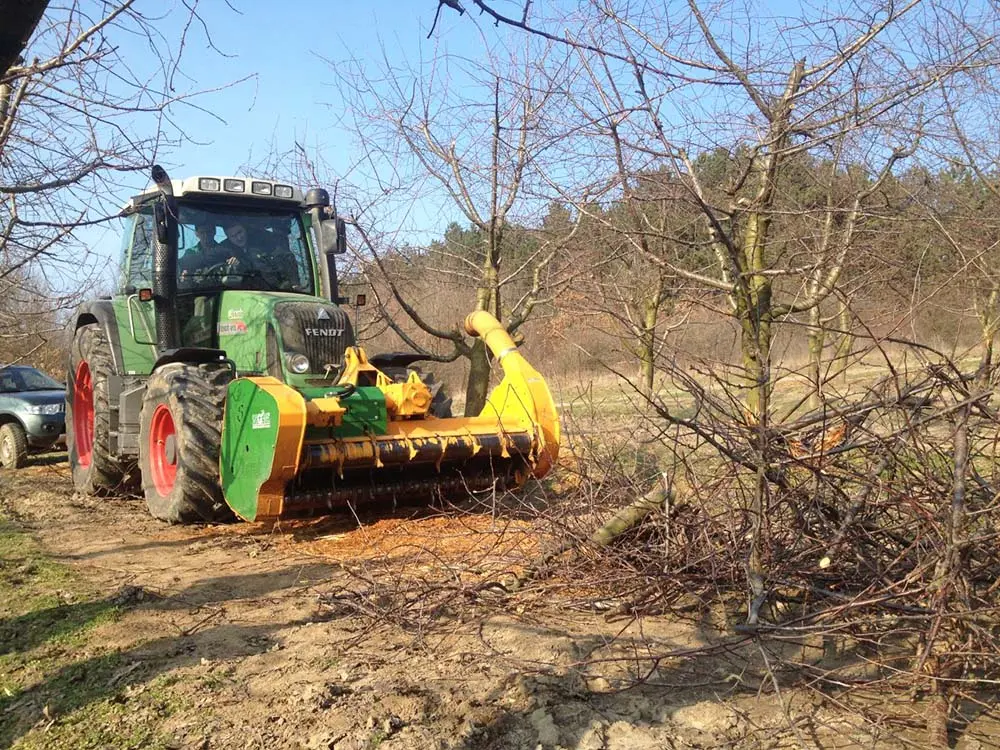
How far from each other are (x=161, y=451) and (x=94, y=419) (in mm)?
1792

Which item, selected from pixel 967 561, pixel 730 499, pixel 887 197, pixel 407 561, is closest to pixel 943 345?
pixel 887 197

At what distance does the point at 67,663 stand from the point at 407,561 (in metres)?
1.89

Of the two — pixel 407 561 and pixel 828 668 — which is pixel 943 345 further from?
pixel 407 561

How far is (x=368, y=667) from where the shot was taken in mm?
4078

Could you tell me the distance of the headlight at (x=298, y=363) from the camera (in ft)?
24.3

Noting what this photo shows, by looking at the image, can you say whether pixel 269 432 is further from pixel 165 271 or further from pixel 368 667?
pixel 368 667

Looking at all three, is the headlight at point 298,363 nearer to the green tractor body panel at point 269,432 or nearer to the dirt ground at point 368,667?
the green tractor body panel at point 269,432

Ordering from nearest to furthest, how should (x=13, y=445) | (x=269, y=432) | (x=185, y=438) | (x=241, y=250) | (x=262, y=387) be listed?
(x=269, y=432), (x=262, y=387), (x=185, y=438), (x=241, y=250), (x=13, y=445)

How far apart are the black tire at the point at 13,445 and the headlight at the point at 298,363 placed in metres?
6.10

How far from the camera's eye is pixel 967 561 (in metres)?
3.62

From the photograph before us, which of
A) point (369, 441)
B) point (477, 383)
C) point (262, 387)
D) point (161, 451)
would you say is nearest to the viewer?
point (262, 387)

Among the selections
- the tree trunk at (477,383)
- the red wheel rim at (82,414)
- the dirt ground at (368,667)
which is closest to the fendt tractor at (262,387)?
the dirt ground at (368,667)

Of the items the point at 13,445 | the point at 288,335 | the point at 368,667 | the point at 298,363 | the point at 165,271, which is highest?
the point at 165,271

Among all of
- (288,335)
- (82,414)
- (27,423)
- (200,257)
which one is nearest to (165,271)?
(200,257)
